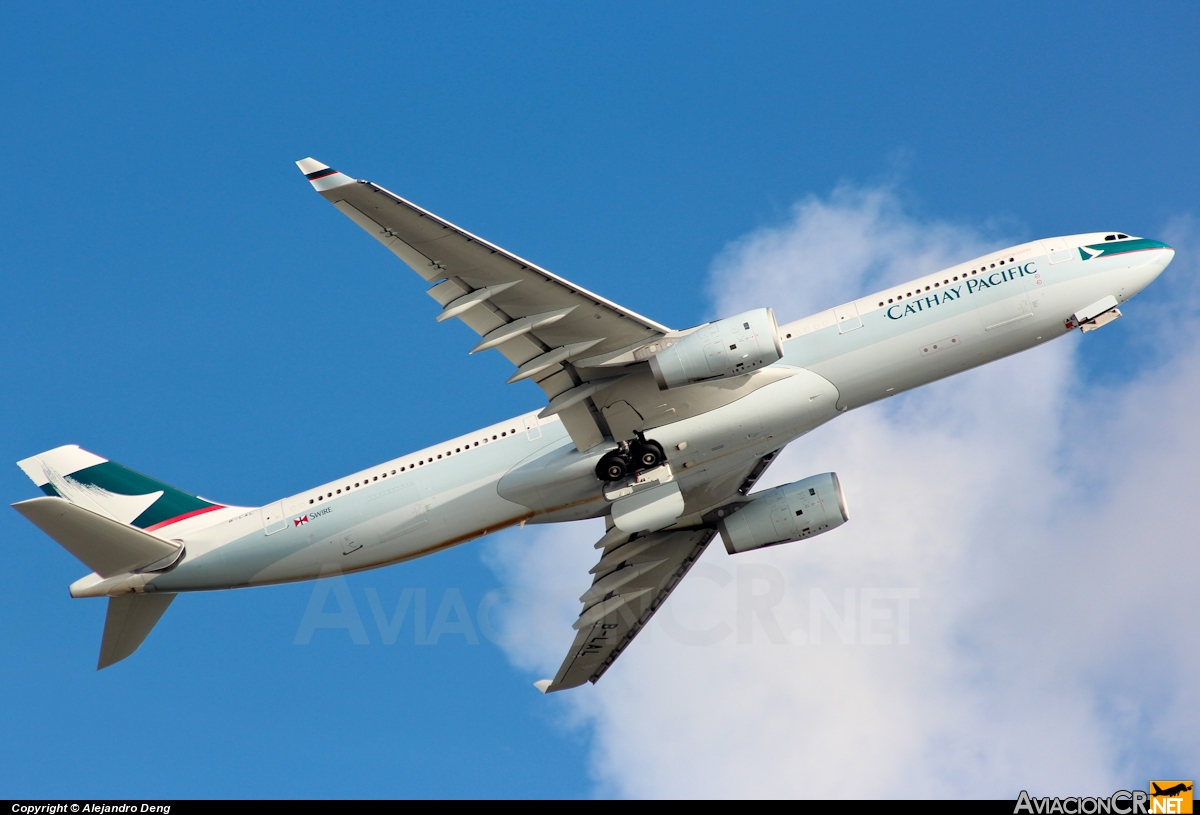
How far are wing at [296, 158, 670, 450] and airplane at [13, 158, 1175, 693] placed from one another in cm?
6

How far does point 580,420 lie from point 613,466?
64.1 inches

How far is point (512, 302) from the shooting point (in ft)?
88.7

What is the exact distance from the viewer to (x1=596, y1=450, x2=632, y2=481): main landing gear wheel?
29844 mm

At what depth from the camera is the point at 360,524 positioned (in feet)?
103

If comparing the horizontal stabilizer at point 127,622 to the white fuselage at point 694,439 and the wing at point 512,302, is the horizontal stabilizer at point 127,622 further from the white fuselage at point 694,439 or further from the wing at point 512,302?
the wing at point 512,302

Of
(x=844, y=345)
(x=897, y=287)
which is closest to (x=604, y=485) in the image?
(x=844, y=345)

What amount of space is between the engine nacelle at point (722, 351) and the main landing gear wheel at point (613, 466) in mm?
3139

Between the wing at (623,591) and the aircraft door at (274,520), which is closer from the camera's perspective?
the aircraft door at (274,520)

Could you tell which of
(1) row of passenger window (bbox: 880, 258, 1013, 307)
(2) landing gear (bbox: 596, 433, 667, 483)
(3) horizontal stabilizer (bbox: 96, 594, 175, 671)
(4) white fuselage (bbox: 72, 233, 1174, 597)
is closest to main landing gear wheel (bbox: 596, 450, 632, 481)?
(2) landing gear (bbox: 596, 433, 667, 483)

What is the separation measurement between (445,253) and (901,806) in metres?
16.5

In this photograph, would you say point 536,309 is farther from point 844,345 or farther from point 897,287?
point 897,287

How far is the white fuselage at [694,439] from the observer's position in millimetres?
29578

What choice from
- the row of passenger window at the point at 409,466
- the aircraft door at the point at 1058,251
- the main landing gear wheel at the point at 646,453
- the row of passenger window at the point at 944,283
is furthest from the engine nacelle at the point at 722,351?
the aircraft door at the point at 1058,251

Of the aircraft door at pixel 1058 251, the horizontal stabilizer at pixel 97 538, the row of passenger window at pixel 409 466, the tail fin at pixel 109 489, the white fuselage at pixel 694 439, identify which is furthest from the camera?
the tail fin at pixel 109 489
